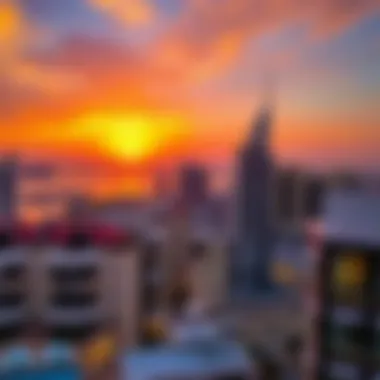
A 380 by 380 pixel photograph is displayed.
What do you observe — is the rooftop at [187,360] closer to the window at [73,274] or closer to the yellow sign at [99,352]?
the yellow sign at [99,352]

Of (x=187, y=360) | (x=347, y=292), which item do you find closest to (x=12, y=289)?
(x=187, y=360)

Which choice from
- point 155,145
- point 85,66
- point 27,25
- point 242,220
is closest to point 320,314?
point 242,220

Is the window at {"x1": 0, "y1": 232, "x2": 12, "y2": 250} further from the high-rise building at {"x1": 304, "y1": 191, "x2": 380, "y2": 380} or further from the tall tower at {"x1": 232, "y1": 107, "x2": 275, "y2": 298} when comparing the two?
the high-rise building at {"x1": 304, "y1": 191, "x2": 380, "y2": 380}

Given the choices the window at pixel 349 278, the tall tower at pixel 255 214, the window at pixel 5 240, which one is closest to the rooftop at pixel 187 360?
the tall tower at pixel 255 214

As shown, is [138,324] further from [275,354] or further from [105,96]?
[105,96]

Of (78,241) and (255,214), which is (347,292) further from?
(78,241)

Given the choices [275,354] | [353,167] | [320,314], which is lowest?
[275,354]
